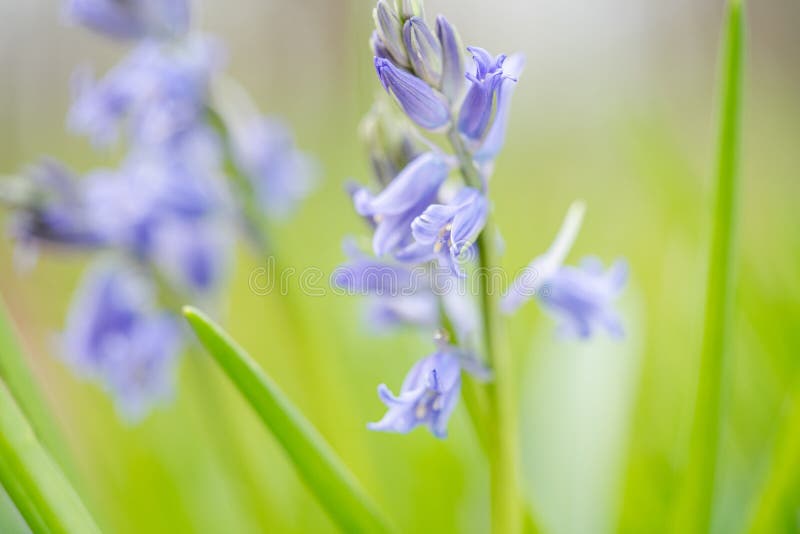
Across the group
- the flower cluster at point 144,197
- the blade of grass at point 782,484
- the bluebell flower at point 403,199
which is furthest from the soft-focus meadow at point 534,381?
the bluebell flower at point 403,199

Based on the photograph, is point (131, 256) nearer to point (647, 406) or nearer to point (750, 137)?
point (647, 406)

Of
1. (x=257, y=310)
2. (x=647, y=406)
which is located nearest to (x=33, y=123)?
(x=257, y=310)

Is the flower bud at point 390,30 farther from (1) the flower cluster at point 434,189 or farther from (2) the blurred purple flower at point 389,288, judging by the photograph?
(2) the blurred purple flower at point 389,288

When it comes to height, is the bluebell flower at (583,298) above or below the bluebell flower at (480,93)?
below

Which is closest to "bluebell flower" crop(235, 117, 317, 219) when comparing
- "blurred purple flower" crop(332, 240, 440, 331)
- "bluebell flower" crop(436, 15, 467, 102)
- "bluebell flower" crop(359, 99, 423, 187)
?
"blurred purple flower" crop(332, 240, 440, 331)

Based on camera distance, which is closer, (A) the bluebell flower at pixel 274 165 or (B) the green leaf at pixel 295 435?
(B) the green leaf at pixel 295 435

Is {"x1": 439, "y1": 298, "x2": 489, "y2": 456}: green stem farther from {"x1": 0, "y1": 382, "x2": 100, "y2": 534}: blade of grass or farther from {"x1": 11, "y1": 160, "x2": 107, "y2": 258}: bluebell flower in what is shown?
{"x1": 11, "y1": 160, "x2": 107, "y2": 258}: bluebell flower

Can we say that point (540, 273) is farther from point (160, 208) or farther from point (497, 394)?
point (160, 208)
